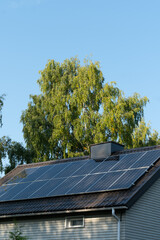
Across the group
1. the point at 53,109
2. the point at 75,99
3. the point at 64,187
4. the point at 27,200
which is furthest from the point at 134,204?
the point at 53,109

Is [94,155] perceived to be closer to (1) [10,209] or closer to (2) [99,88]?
(1) [10,209]

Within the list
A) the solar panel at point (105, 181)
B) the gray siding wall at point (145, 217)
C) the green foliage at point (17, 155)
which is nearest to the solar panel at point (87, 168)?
the solar panel at point (105, 181)

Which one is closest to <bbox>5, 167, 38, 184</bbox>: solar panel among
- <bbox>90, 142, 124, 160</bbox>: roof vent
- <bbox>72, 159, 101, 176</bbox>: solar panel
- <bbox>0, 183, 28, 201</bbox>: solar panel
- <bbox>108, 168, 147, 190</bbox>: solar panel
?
<bbox>0, 183, 28, 201</bbox>: solar panel

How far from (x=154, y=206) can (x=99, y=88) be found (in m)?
25.6

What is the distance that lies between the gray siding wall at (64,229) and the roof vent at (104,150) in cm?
583

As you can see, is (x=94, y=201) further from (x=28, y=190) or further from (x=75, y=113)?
(x=75, y=113)

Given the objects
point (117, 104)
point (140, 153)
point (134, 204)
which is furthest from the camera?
point (117, 104)

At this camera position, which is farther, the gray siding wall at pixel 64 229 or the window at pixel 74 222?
the window at pixel 74 222

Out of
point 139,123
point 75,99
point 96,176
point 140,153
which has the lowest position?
point 96,176

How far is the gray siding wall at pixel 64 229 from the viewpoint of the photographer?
1773 centimetres

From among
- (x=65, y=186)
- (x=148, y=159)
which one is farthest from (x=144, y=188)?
(x=65, y=186)

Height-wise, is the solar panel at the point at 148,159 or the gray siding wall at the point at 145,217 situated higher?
the solar panel at the point at 148,159

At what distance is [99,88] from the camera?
43.8m

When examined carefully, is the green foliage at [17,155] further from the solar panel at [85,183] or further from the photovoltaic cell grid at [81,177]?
the solar panel at [85,183]
